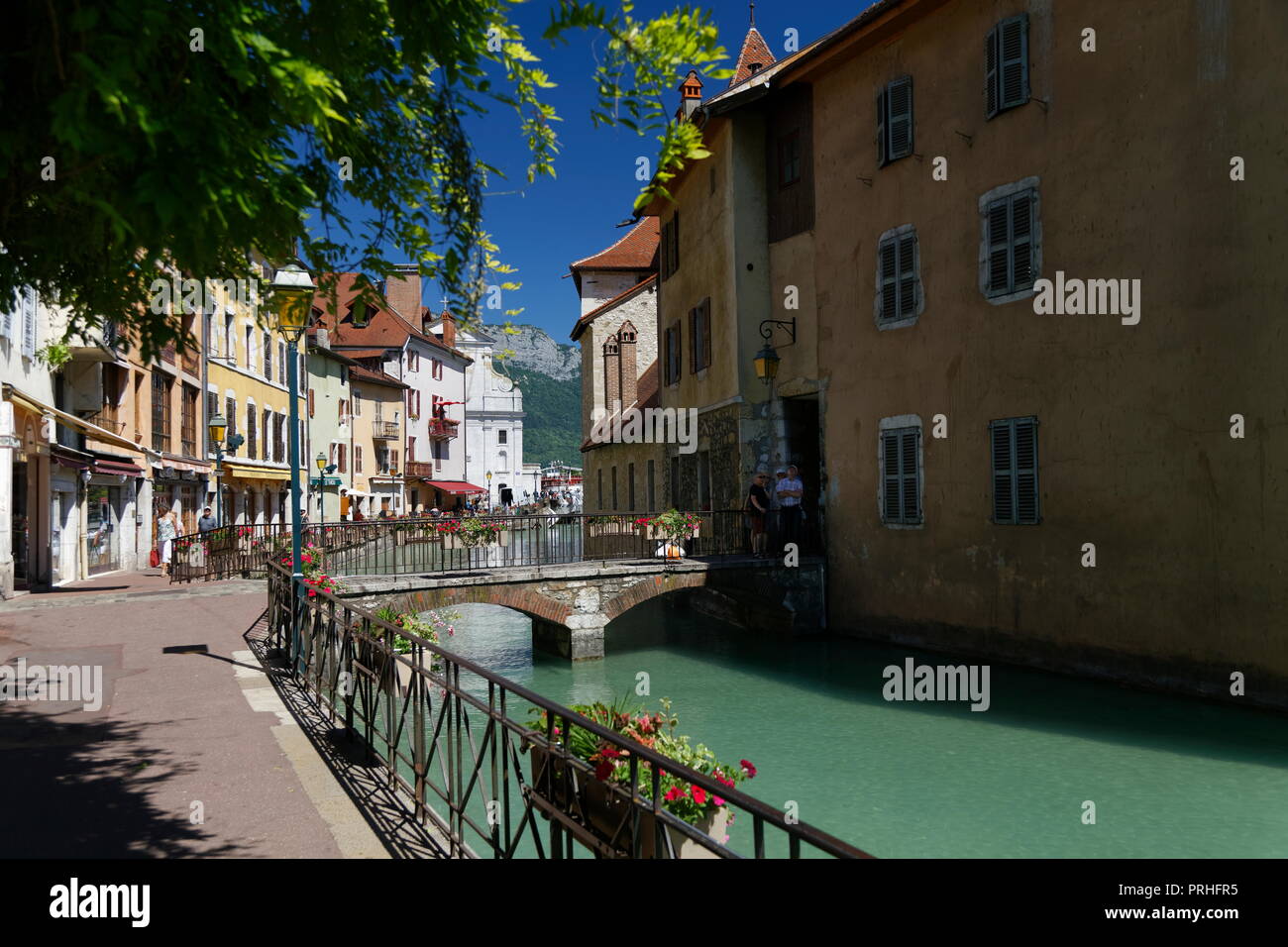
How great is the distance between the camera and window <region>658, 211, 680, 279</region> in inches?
958

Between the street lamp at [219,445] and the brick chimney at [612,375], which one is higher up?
the brick chimney at [612,375]

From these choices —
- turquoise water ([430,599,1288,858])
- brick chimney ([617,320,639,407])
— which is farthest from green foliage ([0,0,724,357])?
brick chimney ([617,320,639,407])

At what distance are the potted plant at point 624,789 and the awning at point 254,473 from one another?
30.1m

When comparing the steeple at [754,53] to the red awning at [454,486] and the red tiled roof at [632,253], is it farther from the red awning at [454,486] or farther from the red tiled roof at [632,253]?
the red awning at [454,486]

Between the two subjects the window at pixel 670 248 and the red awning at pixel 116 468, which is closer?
the red awning at pixel 116 468

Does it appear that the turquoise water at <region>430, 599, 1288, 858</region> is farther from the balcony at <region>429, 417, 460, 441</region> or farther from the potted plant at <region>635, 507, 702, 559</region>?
the balcony at <region>429, 417, 460, 441</region>

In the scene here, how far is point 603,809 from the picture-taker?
181 inches

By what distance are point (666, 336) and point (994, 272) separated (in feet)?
39.1

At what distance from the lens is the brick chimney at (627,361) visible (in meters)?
32.8

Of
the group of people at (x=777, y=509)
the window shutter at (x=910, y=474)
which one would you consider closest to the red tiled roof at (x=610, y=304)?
the group of people at (x=777, y=509)

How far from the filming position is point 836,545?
18.0m

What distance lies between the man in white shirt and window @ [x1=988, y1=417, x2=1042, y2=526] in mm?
4565

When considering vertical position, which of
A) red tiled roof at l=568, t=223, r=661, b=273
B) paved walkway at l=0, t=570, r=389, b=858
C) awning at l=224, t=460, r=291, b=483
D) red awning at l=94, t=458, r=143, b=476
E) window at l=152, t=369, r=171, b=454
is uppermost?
red tiled roof at l=568, t=223, r=661, b=273
